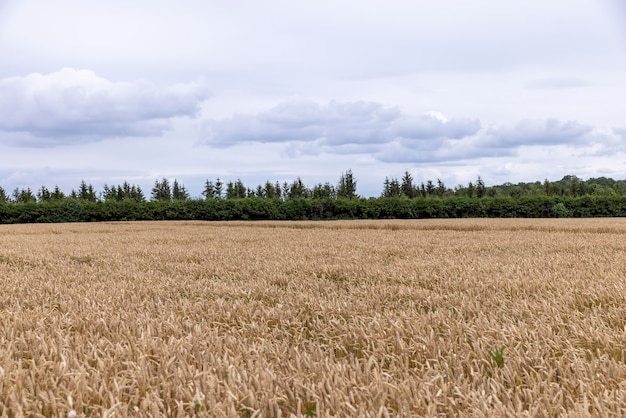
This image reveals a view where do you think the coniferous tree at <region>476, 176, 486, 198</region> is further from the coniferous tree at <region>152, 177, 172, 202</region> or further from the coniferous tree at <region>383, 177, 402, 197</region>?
the coniferous tree at <region>152, 177, 172, 202</region>

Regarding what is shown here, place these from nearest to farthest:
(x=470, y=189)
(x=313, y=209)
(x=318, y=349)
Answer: (x=318, y=349)
(x=313, y=209)
(x=470, y=189)

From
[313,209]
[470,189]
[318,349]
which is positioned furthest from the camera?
[470,189]

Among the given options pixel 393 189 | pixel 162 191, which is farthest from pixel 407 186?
pixel 162 191

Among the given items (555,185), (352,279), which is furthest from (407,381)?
(555,185)

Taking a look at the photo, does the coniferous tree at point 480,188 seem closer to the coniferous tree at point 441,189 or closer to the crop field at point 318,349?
the coniferous tree at point 441,189

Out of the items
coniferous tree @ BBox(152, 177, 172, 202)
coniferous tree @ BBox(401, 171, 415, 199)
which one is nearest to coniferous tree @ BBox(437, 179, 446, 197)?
coniferous tree @ BBox(401, 171, 415, 199)

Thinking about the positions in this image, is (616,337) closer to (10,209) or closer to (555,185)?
(10,209)

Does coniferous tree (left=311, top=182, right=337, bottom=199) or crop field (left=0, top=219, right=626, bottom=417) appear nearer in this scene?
crop field (left=0, top=219, right=626, bottom=417)

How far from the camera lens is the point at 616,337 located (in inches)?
119

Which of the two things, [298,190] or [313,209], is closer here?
[313,209]

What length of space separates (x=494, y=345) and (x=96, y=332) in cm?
286

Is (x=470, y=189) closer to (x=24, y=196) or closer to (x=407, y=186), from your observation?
(x=407, y=186)

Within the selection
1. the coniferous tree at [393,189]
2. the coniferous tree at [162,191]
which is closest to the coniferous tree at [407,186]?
the coniferous tree at [393,189]

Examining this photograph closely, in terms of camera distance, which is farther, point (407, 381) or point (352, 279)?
point (352, 279)
